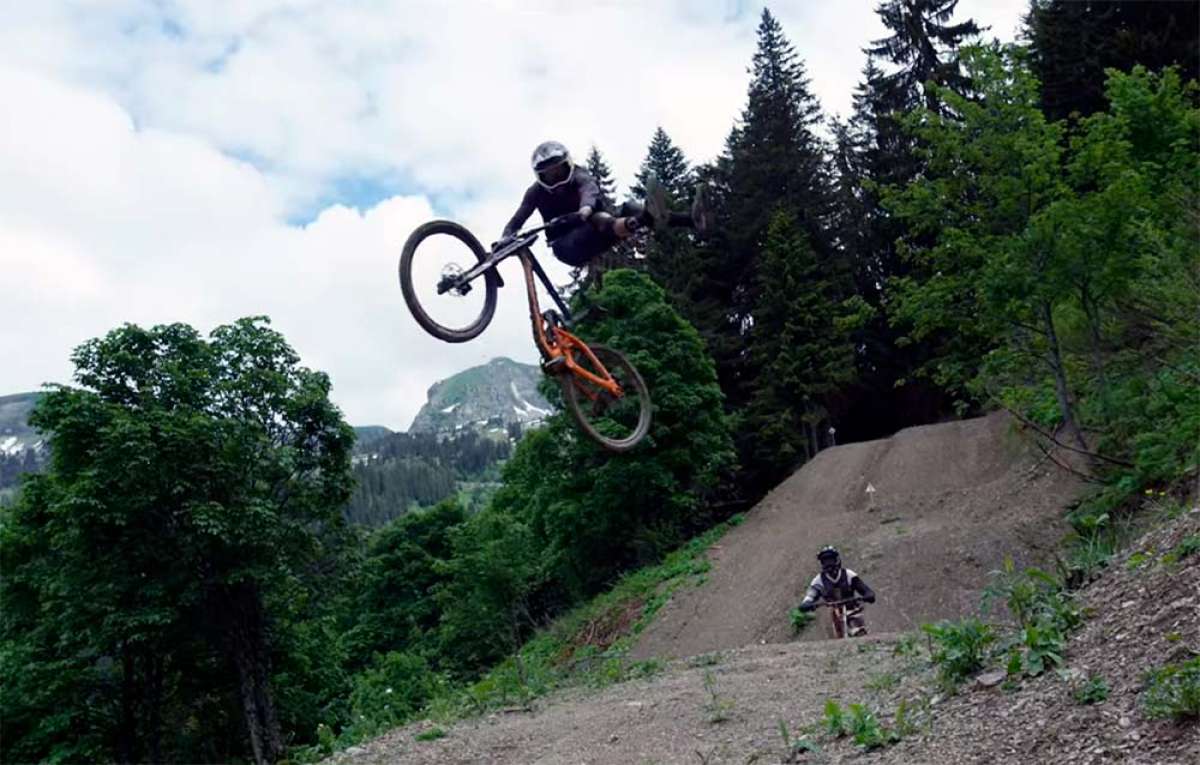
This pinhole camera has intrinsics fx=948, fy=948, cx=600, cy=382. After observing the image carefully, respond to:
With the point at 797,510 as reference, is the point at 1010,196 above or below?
above

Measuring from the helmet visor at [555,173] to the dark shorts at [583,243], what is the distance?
409mm

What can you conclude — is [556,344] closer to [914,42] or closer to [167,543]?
[167,543]

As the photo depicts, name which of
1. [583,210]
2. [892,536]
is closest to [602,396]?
[583,210]

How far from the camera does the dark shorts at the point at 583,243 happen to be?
24.7ft

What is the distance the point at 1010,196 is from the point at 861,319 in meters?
5.76

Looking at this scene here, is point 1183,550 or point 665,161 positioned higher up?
point 665,161

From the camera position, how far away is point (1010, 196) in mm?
18828

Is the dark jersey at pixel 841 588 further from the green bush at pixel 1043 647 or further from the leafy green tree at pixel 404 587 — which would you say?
the leafy green tree at pixel 404 587

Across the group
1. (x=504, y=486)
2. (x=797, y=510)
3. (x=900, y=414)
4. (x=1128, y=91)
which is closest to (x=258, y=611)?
(x=797, y=510)

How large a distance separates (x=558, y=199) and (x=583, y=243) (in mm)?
478

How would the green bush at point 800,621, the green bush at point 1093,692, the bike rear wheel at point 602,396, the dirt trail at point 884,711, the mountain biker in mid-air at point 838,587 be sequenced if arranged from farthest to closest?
the green bush at point 800,621, the mountain biker in mid-air at point 838,587, the bike rear wheel at point 602,396, the green bush at point 1093,692, the dirt trail at point 884,711

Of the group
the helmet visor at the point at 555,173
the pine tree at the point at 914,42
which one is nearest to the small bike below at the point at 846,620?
the helmet visor at the point at 555,173

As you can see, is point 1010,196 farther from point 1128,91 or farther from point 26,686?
point 26,686

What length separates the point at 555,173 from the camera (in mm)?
7633
